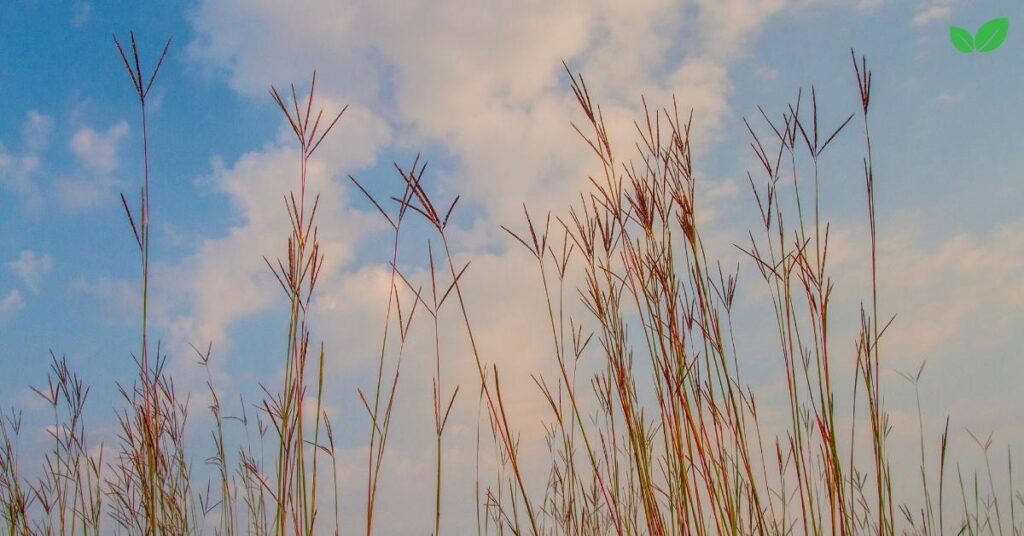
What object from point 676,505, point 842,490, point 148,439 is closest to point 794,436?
point 842,490

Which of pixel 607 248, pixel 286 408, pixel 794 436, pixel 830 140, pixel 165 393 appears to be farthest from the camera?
pixel 165 393

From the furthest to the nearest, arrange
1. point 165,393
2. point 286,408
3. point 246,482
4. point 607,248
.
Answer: point 246,482 < point 165,393 < point 607,248 < point 286,408

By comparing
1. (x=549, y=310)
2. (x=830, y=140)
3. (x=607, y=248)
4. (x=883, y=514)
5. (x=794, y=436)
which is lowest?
(x=883, y=514)

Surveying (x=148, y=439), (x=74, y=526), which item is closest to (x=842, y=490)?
(x=148, y=439)

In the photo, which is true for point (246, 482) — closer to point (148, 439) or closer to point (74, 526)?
point (74, 526)

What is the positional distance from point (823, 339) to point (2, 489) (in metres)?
2.99

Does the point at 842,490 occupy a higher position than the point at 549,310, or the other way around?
the point at 549,310

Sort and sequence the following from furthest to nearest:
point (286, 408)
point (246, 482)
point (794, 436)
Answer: point (246, 482), point (794, 436), point (286, 408)

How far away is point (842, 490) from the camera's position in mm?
1635

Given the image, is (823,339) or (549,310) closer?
(823,339)

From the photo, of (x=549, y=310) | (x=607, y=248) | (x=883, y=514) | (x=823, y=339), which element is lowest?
(x=883, y=514)

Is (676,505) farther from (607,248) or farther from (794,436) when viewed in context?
(607,248)

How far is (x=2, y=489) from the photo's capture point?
2914mm

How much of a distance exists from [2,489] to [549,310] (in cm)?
240
